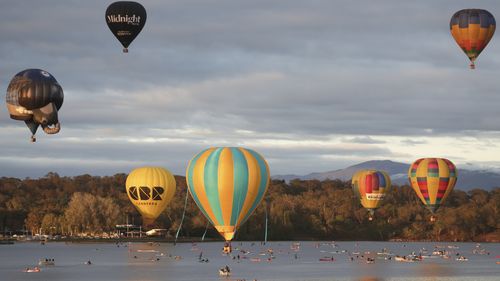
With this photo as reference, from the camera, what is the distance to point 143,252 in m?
121

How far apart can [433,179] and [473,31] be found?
3007 centimetres

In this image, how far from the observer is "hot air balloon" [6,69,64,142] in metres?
58.6

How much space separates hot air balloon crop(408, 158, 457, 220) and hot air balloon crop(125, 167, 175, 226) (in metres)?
24.9

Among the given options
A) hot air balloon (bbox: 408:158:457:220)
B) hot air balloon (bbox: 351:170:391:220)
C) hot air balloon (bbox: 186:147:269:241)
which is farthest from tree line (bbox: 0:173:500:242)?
hot air balloon (bbox: 186:147:269:241)

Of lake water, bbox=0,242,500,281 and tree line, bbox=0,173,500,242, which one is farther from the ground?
tree line, bbox=0,173,500,242

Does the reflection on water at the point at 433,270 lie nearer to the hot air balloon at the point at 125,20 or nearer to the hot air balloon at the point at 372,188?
the hot air balloon at the point at 372,188

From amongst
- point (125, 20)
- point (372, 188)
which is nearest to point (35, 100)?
point (125, 20)

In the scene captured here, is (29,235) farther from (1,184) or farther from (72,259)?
(72,259)

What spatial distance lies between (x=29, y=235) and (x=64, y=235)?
12.5 meters

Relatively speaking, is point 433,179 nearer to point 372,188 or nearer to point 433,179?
point 433,179

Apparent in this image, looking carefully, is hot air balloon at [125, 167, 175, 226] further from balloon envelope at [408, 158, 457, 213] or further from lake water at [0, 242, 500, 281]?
balloon envelope at [408, 158, 457, 213]

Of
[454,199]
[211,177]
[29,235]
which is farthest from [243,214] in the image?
[454,199]

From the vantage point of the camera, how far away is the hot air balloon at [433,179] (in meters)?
98.0

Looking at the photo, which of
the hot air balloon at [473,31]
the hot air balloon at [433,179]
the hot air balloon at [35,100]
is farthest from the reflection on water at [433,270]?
the hot air balloon at [35,100]
